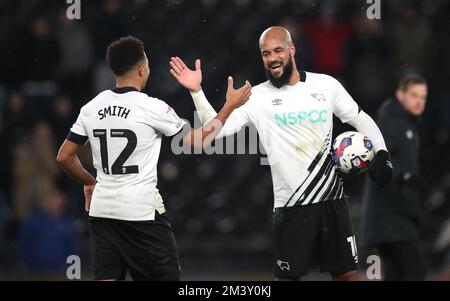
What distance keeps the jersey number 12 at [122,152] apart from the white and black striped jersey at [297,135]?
845mm

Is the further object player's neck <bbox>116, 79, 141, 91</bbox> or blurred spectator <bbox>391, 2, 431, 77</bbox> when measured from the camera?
blurred spectator <bbox>391, 2, 431, 77</bbox>

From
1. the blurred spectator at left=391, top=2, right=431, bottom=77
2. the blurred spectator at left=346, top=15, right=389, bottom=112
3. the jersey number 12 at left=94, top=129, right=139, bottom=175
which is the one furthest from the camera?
the blurred spectator at left=391, top=2, right=431, bottom=77

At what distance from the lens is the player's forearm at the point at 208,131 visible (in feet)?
27.0

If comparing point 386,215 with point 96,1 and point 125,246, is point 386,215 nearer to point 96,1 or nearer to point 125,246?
point 125,246

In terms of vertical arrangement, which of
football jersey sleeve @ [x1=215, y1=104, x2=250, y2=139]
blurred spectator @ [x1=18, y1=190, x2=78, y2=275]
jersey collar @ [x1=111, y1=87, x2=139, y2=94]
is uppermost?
jersey collar @ [x1=111, y1=87, x2=139, y2=94]

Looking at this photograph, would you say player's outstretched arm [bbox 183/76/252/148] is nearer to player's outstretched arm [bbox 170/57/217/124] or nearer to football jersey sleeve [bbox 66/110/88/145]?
player's outstretched arm [bbox 170/57/217/124]

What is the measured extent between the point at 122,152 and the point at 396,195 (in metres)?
3.25

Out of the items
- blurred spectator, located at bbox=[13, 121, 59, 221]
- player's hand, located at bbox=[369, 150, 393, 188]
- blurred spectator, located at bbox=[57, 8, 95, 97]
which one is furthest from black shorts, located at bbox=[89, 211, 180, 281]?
blurred spectator, located at bbox=[57, 8, 95, 97]

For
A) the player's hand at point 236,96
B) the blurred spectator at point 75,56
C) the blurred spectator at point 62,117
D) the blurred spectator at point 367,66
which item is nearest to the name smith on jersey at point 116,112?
the player's hand at point 236,96

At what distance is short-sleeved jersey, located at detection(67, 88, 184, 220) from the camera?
8.05 metres

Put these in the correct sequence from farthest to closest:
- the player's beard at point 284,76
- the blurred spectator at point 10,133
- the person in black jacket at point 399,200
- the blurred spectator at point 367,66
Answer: the blurred spectator at point 367,66 < the blurred spectator at point 10,133 < the person in black jacket at point 399,200 < the player's beard at point 284,76

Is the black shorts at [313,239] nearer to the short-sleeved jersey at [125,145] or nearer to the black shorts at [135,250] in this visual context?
the black shorts at [135,250]

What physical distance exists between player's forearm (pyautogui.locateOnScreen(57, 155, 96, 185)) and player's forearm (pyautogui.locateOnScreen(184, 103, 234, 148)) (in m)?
0.79

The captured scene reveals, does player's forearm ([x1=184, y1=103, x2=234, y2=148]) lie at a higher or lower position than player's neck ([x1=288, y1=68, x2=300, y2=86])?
lower
